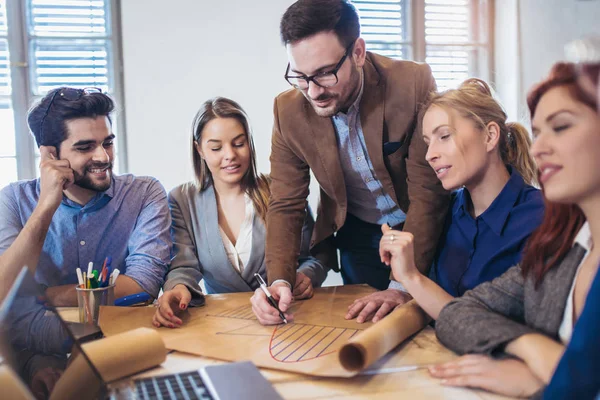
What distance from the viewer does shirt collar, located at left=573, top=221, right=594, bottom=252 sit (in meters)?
0.90

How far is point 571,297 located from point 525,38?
354 centimetres

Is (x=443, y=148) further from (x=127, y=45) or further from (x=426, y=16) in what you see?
(x=426, y=16)

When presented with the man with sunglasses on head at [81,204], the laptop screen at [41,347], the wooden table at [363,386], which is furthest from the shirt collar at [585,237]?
the man with sunglasses on head at [81,204]

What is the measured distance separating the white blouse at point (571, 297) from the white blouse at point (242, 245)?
122cm

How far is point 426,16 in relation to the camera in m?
4.18

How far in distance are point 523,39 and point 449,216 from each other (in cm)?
290

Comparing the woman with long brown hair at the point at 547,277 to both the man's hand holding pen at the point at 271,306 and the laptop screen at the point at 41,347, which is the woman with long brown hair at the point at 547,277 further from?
the laptop screen at the point at 41,347

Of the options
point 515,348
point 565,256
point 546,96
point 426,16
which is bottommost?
point 515,348

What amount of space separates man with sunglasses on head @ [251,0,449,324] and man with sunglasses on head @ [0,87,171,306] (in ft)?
1.41

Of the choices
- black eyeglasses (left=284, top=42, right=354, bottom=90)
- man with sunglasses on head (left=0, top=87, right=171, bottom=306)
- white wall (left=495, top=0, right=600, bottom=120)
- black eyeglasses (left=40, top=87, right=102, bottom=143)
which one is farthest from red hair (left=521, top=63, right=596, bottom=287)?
white wall (left=495, top=0, right=600, bottom=120)

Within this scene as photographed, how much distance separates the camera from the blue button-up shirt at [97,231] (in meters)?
1.77

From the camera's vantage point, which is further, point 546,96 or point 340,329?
point 340,329

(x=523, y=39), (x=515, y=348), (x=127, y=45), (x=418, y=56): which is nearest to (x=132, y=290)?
(x=515, y=348)

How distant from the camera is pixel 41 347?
85 cm
